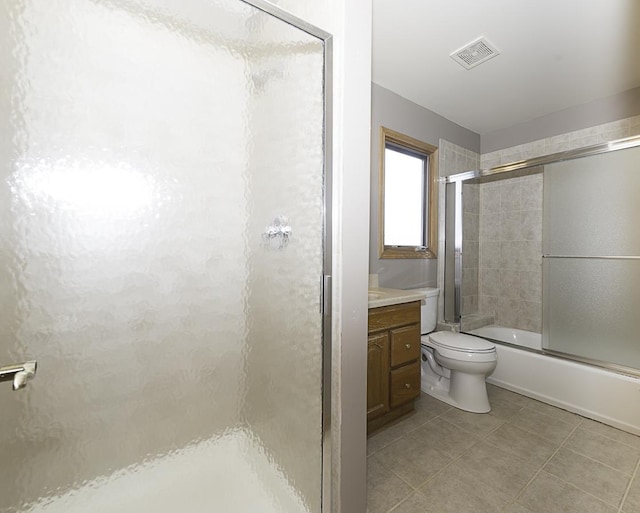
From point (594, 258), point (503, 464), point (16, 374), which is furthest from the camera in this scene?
point (594, 258)

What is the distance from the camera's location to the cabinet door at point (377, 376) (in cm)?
168

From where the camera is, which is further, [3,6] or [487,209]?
[487,209]

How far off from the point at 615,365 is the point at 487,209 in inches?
69.1

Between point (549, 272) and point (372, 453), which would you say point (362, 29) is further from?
point (549, 272)

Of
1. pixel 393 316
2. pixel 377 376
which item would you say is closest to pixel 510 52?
pixel 393 316

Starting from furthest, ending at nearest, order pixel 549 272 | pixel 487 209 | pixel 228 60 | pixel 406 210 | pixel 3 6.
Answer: pixel 487 209, pixel 406 210, pixel 549 272, pixel 228 60, pixel 3 6

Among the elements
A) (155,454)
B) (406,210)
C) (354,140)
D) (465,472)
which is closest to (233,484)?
(155,454)

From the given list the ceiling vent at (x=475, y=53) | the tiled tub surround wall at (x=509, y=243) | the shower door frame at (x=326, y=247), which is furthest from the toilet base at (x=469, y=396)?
the ceiling vent at (x=475, y=53)

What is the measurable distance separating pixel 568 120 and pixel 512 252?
1271mm

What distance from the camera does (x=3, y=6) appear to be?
35.4 inches

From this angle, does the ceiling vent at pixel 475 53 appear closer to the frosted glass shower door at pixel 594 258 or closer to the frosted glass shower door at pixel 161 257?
the frosted glass shower door at pixel 594 258

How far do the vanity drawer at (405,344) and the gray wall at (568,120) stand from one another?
7.73ft

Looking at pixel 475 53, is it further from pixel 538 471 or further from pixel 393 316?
pixel 538 471

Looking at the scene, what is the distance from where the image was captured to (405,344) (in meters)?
1.87
